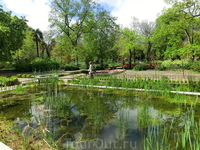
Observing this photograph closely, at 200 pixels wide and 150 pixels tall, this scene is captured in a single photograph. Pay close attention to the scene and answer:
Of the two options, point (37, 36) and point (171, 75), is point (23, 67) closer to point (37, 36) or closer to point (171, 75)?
point (37, 36)

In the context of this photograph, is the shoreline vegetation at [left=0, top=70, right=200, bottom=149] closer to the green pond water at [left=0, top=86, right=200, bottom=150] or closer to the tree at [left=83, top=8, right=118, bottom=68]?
the green pond water at [left=0, top=86, right=200, bottom=150]

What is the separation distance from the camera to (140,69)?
20.5 meters

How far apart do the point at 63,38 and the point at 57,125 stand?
23508mm

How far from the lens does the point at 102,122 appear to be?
4062mm

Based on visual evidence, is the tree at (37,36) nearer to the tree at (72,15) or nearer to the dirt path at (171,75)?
the tree at (72,15)

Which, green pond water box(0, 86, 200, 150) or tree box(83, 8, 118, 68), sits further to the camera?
tree box(83, 8, 118, 68)

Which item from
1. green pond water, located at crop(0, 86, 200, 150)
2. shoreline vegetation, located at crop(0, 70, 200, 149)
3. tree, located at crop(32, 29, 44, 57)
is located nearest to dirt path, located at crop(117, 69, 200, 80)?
shoreline vegetation, located at crop(0, 70, 200, 149)

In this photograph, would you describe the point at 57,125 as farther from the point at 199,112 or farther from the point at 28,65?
the point at 28,65

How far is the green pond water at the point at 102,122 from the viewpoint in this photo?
3.15 m

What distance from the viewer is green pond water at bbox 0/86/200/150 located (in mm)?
3146

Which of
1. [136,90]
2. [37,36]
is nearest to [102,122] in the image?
[136,90]

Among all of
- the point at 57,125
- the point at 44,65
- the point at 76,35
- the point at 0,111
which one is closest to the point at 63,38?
the point at 76,35

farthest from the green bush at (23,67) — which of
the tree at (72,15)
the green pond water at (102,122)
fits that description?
the green pond water at (102,122)

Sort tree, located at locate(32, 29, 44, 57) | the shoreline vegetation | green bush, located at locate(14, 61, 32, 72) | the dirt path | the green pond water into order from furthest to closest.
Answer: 1. tree, located at locate(32, 29, 44, 57)
2. green bush, located at locate(14, 61, 32, 72)
3. the dirt path
4. the green pond water
5. the shoreline vegetation
